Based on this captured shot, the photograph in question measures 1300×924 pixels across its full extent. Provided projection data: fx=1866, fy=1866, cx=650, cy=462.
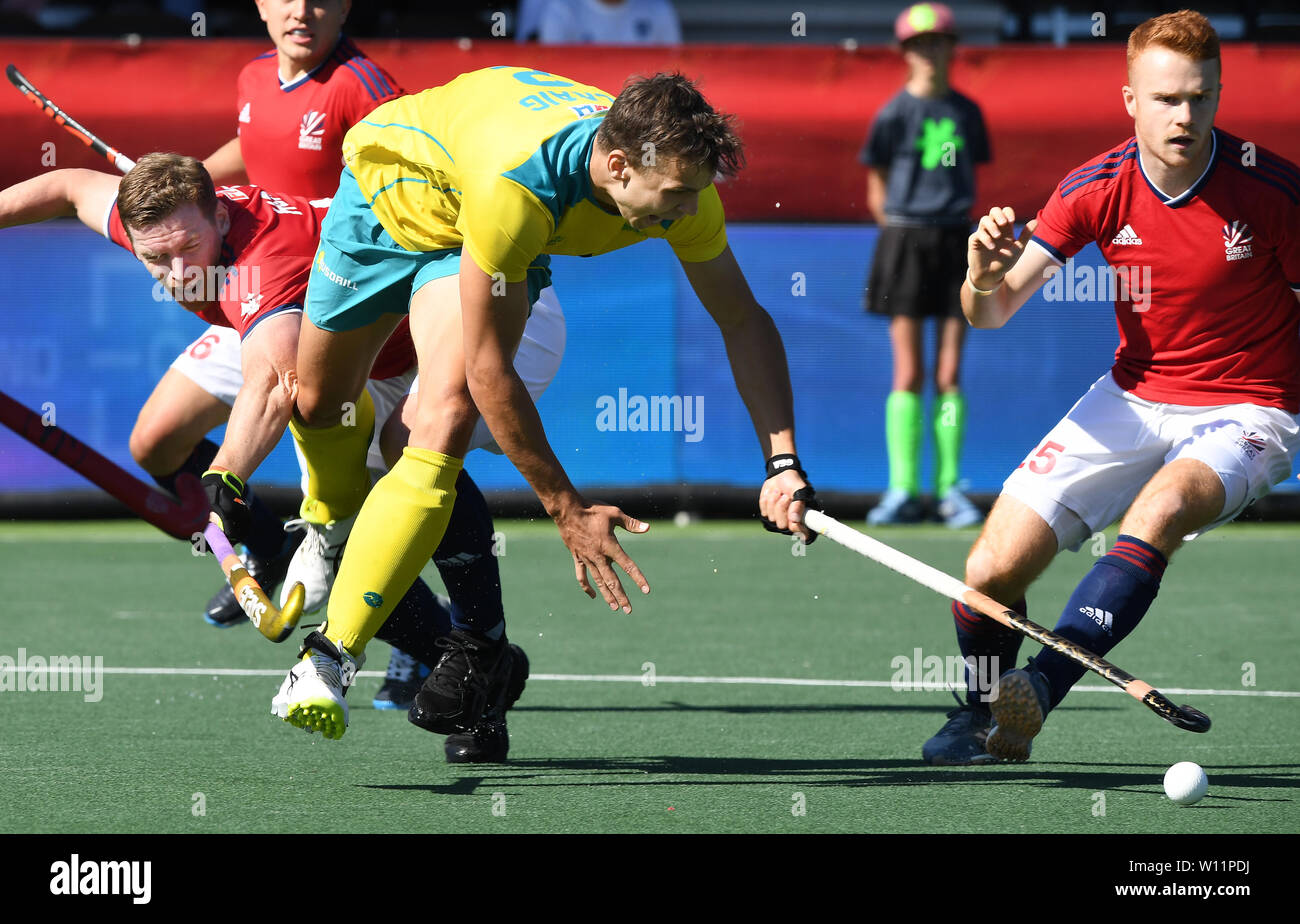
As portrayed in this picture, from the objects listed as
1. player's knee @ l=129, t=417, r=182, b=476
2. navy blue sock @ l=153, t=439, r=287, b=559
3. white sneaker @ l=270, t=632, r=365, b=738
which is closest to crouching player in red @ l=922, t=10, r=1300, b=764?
white sneaker @ l=270, t=632, r=365, b=738

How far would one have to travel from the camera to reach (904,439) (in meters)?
8.86

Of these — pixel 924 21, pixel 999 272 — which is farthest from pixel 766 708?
pixel 924 21

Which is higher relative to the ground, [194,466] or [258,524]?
[194,466]

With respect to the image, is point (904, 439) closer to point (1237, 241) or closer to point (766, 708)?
point (766, 708)

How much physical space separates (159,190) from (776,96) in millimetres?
4663

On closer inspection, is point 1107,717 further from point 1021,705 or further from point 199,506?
point 199,506

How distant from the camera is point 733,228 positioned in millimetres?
8781

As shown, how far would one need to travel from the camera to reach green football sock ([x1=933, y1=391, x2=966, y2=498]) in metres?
8.88

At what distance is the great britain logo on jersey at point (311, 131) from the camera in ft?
18.3

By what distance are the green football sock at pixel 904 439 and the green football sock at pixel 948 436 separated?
0.12 metres

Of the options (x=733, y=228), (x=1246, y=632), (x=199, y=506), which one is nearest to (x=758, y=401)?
(x=199, y=506)

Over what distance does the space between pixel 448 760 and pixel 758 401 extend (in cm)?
108

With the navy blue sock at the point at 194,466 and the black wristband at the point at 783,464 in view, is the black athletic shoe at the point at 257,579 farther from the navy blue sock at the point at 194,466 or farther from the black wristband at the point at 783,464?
the black wristband at the point at 783,464

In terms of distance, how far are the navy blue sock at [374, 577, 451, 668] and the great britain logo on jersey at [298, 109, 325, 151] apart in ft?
5.47
